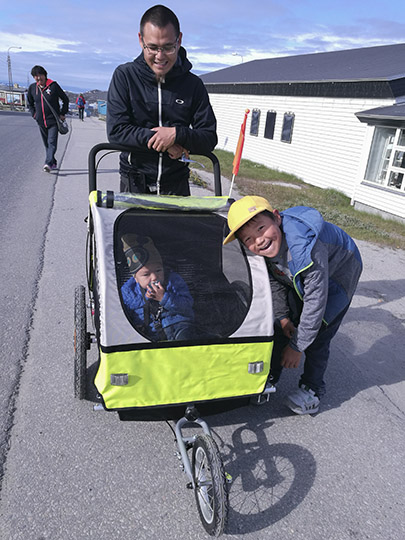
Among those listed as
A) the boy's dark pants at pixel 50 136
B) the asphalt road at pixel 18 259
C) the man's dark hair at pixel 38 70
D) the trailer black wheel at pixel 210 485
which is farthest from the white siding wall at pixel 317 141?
the trailer black wheel at pixel 210 485

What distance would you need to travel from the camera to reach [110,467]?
231cm

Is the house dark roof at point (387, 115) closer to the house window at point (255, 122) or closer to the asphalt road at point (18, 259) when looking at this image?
the asphalt road at point (18, 259)

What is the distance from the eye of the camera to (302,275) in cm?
242

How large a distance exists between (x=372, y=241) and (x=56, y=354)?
6.23 metres

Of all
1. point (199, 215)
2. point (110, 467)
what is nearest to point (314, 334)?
point (199, 215)

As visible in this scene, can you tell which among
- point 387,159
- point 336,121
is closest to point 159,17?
point 387,159

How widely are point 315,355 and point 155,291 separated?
1227 mm

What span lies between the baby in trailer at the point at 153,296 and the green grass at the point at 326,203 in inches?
247

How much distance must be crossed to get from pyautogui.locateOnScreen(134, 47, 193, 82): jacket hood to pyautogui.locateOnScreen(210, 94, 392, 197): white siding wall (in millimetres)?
10318

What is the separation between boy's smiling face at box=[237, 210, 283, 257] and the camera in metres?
2.32

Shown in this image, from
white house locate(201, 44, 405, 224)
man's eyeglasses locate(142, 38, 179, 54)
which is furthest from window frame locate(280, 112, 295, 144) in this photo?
man's eyeglasses locate(142, 38, 179, 54)

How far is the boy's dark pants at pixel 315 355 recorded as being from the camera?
9.02 feet

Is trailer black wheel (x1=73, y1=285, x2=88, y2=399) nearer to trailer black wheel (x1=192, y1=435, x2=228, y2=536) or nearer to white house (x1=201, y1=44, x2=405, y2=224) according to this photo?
trailer black wheel (x1=192, y1=435, x2=228, y2=536)

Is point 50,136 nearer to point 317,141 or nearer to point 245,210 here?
point 245,210
